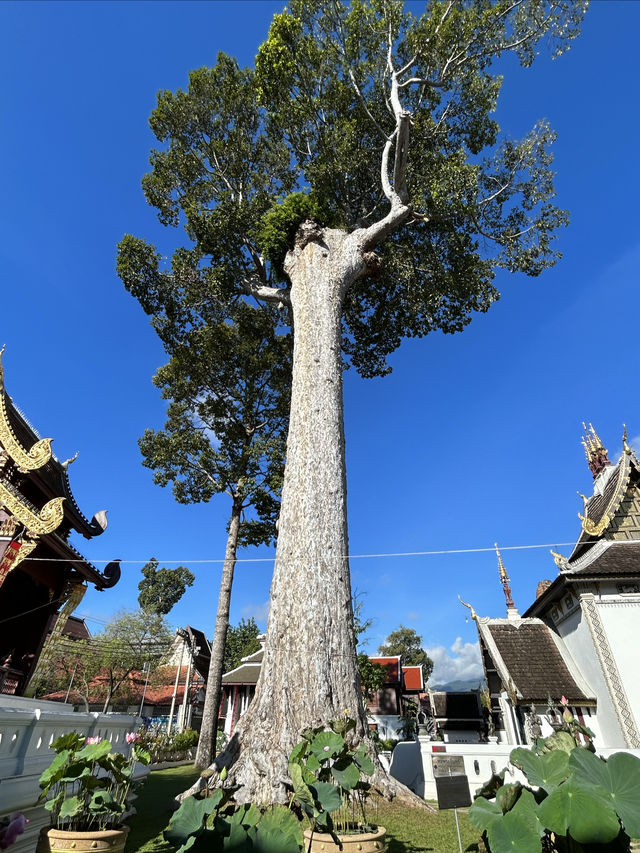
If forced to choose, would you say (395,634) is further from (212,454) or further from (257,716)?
(257,716)

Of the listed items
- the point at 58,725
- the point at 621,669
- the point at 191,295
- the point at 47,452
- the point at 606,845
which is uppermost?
the point at 191,295

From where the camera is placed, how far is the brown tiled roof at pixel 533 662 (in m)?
10.6

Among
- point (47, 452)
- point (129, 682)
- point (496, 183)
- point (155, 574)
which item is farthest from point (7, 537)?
point (155, 574)

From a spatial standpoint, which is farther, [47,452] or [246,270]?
[246,270]

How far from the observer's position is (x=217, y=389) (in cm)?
1383

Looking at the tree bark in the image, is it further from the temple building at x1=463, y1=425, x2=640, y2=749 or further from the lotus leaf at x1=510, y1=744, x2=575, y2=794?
the lotus leaf at x1=510, y1=744, x2=575, y2=794

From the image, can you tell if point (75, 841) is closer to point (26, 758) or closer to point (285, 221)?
point (26, 758)

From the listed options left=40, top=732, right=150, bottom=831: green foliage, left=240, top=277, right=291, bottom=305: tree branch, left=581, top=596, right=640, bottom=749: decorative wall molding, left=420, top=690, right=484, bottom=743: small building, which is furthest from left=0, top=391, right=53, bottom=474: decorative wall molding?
left=420, top=690, right=484, bottom=743: small building

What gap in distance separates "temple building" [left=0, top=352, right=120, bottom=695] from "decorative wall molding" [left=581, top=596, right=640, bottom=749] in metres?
11.8

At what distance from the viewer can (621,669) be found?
390 inches

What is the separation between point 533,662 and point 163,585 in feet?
148

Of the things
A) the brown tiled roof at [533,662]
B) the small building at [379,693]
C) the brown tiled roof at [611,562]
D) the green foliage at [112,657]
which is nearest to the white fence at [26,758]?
the brown tiled roof at [533,662]

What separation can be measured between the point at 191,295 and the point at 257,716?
422 inches

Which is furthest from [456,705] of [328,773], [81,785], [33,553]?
[81,785]
